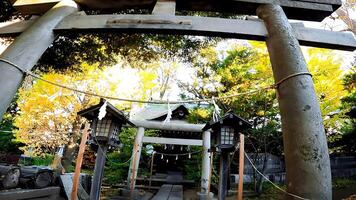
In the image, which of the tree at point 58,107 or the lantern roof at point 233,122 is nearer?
the lantern roof at point 233,122

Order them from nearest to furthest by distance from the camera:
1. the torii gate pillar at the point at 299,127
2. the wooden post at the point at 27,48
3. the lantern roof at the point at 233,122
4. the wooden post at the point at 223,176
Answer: the torii gate pillar at the point at 299,127, the wooden post at the point at 27,48, the wooden post at the point at 223,176, the lantern roof at the point at 233,122

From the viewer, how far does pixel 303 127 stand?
7.34 feet

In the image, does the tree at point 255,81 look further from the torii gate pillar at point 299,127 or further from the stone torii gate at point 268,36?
the torii gate pillar at point 299,127

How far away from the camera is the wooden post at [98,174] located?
6461mm

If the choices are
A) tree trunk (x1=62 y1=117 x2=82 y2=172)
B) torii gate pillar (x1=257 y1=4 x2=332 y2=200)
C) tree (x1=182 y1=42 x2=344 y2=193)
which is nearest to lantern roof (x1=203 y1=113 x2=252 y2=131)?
tree (x1=182 y1=42 x2=344 y2=193)

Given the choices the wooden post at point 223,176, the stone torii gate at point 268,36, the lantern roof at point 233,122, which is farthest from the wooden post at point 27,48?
the wooden post at point 223,176

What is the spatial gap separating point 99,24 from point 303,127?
278cm

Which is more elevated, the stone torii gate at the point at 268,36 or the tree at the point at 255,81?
the tree at the point at 255,81

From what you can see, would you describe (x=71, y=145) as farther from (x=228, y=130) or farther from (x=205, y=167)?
(x=228, y=130)

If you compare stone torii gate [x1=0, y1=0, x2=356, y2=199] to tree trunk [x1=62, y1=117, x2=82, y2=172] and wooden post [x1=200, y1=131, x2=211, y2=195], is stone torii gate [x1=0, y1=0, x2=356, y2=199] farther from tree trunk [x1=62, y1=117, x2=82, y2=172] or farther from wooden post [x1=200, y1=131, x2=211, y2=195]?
tree trunk [x1=62, y1=117, x2=82, y2=172]

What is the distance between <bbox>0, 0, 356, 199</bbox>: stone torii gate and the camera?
217 cm

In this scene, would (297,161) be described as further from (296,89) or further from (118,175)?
Result: (118,175)

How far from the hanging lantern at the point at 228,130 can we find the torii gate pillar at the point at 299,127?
506cm

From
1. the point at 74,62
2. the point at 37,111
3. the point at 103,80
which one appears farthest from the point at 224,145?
the point at 37,111
